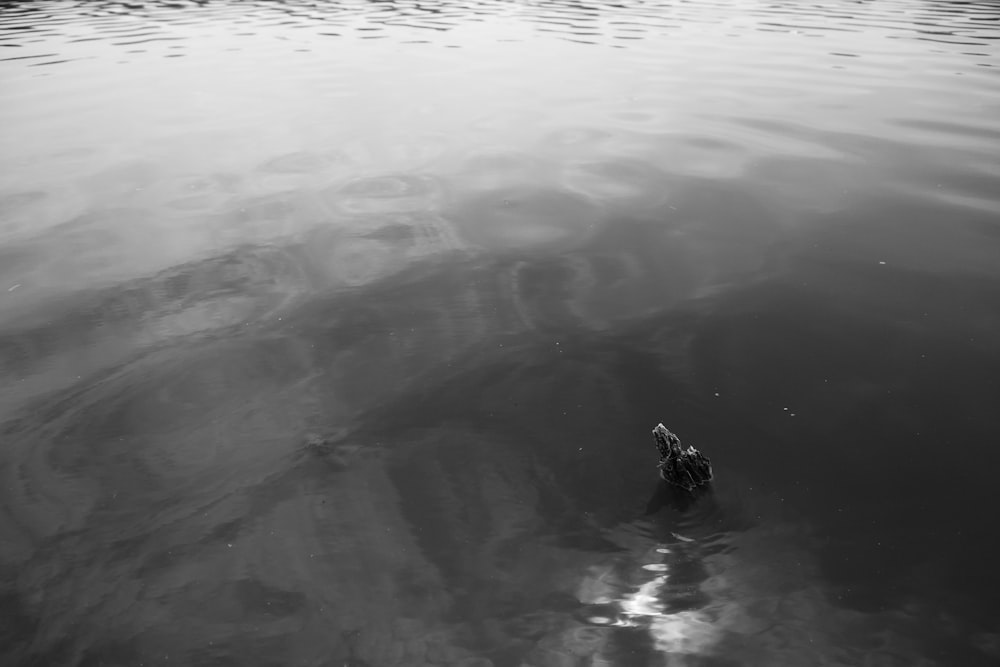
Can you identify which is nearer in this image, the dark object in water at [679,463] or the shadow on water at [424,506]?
the shadow on water at [424,506]

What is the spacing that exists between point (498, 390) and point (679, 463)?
2.23 metres

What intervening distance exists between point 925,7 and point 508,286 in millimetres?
39546

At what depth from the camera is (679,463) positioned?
6.21 meters

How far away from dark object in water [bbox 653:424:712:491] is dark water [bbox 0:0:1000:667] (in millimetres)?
190

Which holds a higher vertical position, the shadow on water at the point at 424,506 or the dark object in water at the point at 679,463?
the dark object in water at the point at 679,463

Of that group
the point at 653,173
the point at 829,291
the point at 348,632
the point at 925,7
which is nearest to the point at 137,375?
the point at 348,632

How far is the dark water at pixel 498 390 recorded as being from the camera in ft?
17.6

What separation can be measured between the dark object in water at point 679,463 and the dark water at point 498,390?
0.62ft

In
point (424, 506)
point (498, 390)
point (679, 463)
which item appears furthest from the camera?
point (498, 390)

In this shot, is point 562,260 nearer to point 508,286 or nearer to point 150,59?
point 508,286

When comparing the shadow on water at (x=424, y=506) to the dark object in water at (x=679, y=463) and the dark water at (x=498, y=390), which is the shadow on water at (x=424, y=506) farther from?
the dark object in water at (x=679, y=463)

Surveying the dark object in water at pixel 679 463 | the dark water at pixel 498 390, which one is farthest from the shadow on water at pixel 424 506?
the dark object in water at pixel 679 463

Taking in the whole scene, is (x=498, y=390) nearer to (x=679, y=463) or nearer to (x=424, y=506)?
(x=424, y=506)

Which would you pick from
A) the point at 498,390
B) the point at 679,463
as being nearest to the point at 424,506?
the point at 498,390
